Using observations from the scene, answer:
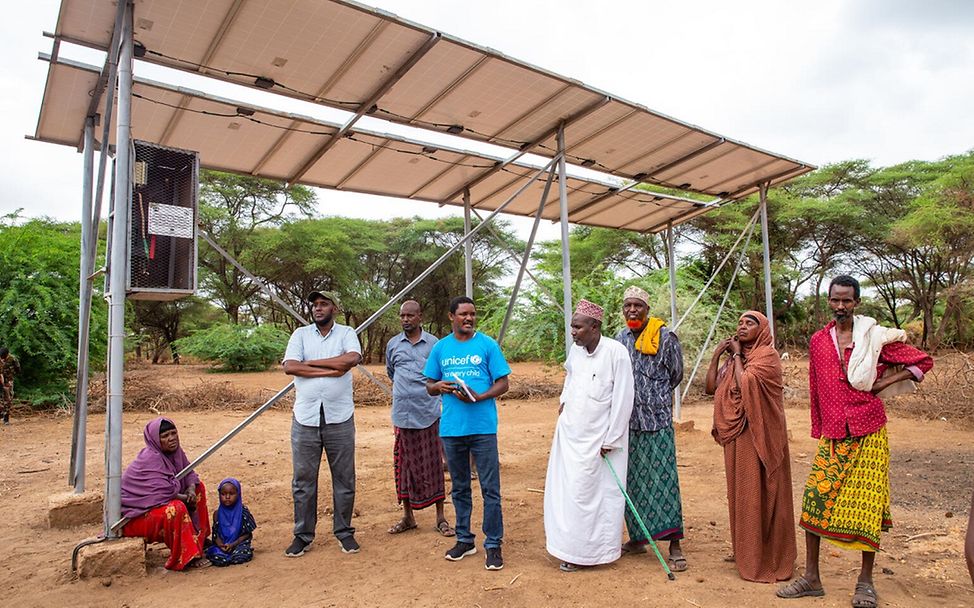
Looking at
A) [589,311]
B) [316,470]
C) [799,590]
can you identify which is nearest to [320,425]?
[316,470]

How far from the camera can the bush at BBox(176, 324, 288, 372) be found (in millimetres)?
19375

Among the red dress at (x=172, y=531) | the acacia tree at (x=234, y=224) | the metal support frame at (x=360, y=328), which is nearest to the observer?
the red dress at (x=172, y=531)

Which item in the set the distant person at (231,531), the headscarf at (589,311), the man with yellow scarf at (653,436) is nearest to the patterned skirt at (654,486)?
the man with yellow scarf at (653,436)

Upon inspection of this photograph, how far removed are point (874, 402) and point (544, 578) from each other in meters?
2.09

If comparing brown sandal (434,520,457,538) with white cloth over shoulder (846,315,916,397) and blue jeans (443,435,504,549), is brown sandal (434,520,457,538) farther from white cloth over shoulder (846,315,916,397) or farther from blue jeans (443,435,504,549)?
white cloth over shoulder (846,315,916,397)

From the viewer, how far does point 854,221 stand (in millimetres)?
21219

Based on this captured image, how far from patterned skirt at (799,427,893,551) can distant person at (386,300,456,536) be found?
2523 millimetres

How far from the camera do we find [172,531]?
409cm

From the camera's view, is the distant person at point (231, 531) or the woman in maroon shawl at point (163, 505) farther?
the distant person at point (231, 531)

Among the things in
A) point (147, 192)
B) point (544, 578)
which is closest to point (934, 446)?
point (544, 578)

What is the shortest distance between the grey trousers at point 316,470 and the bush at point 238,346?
16271 mm

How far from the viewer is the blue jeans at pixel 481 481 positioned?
156 inches

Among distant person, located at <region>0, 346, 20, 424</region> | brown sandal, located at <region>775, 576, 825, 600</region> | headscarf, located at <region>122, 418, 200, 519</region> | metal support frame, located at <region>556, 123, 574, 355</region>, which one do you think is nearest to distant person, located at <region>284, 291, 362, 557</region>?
headscarf, located at <region>122, 418, 200, 519</region>

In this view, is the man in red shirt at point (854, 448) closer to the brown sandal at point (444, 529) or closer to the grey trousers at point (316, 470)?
the brown sandal at point (444, 529)
